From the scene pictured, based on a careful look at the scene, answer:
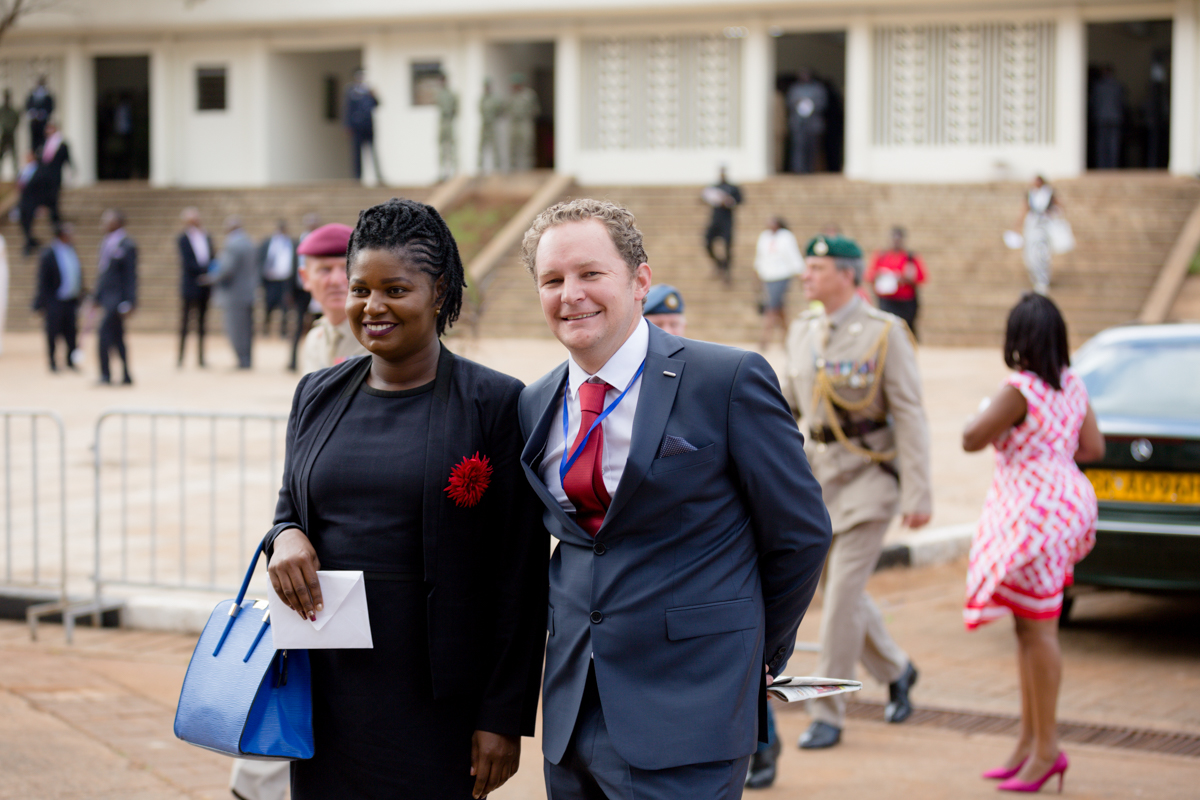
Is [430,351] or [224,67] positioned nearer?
[430,351]

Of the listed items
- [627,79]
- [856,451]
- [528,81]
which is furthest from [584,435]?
[528,81]

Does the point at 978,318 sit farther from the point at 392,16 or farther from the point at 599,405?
the point at 599,405

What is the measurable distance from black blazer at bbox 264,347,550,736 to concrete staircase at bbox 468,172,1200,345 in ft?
60.6

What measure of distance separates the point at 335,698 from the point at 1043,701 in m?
2.88

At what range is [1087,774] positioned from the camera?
5078 mm

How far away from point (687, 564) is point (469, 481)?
0.50m

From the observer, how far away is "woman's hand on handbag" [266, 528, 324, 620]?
2.83 metres

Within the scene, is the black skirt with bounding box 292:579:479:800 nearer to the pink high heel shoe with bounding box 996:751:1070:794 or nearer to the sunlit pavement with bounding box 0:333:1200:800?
the sunlit pavement with bounding box 0:333:1200:800

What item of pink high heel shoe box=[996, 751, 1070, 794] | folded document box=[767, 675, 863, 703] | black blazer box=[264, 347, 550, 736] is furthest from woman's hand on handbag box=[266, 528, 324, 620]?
pink high heel shoe box=[996, 751, 1070, 794]

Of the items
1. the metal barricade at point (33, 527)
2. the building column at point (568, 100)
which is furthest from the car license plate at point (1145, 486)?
the building column at point (568, 100)

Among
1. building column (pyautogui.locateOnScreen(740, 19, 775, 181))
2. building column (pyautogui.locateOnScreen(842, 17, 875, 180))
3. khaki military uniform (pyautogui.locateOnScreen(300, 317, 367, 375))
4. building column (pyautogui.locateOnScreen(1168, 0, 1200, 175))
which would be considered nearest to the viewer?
khaki military uniform (pyautogui.locateOnScreen(300, 317, 367, 375))

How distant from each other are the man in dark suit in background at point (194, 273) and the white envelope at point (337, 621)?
1588 cm

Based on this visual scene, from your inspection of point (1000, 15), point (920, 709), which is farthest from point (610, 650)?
point (1000, 15)

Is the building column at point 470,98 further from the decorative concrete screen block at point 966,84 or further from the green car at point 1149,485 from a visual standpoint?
the green car at point 1149,485
